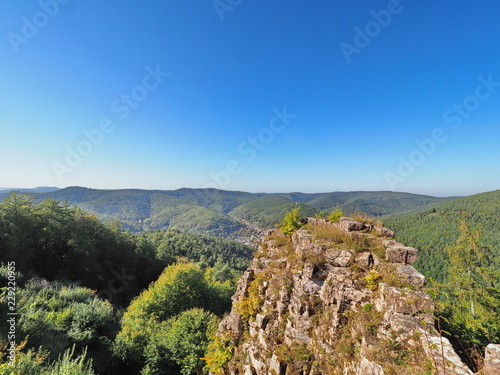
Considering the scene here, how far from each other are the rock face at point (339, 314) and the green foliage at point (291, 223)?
1.53 meters

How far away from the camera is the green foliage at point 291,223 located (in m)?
11.5

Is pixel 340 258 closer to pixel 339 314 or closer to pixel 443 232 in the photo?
pixel 339 314

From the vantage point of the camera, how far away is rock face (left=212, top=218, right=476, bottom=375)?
4.45 metres

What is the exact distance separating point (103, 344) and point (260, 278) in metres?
10.7

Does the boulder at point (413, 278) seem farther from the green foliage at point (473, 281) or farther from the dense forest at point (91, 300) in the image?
the dense forest at point (91, 300)

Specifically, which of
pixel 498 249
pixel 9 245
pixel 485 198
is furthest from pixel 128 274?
pixel 485 198

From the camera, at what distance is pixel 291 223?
11781 millimetres

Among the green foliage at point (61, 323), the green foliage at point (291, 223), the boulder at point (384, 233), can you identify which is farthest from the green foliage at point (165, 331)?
the boulder at point (384, 233)

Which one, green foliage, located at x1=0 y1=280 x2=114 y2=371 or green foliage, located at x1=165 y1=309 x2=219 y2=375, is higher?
green foliage, located at x1=0 y1=280 x2=114 y2=371

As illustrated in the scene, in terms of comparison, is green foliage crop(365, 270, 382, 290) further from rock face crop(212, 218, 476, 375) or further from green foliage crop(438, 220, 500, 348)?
green foliage crop(438, 220, 500, 348)

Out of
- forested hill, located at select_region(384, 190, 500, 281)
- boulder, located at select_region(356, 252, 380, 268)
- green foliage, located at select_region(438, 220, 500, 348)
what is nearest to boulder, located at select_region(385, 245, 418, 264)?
boulder, located at select_region(356, 252, 380, 268)

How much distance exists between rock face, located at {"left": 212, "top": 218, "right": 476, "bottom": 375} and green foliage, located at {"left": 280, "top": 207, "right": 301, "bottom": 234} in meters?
1.53

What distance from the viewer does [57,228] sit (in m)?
24.2

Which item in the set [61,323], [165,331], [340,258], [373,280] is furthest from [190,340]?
[373,280]
